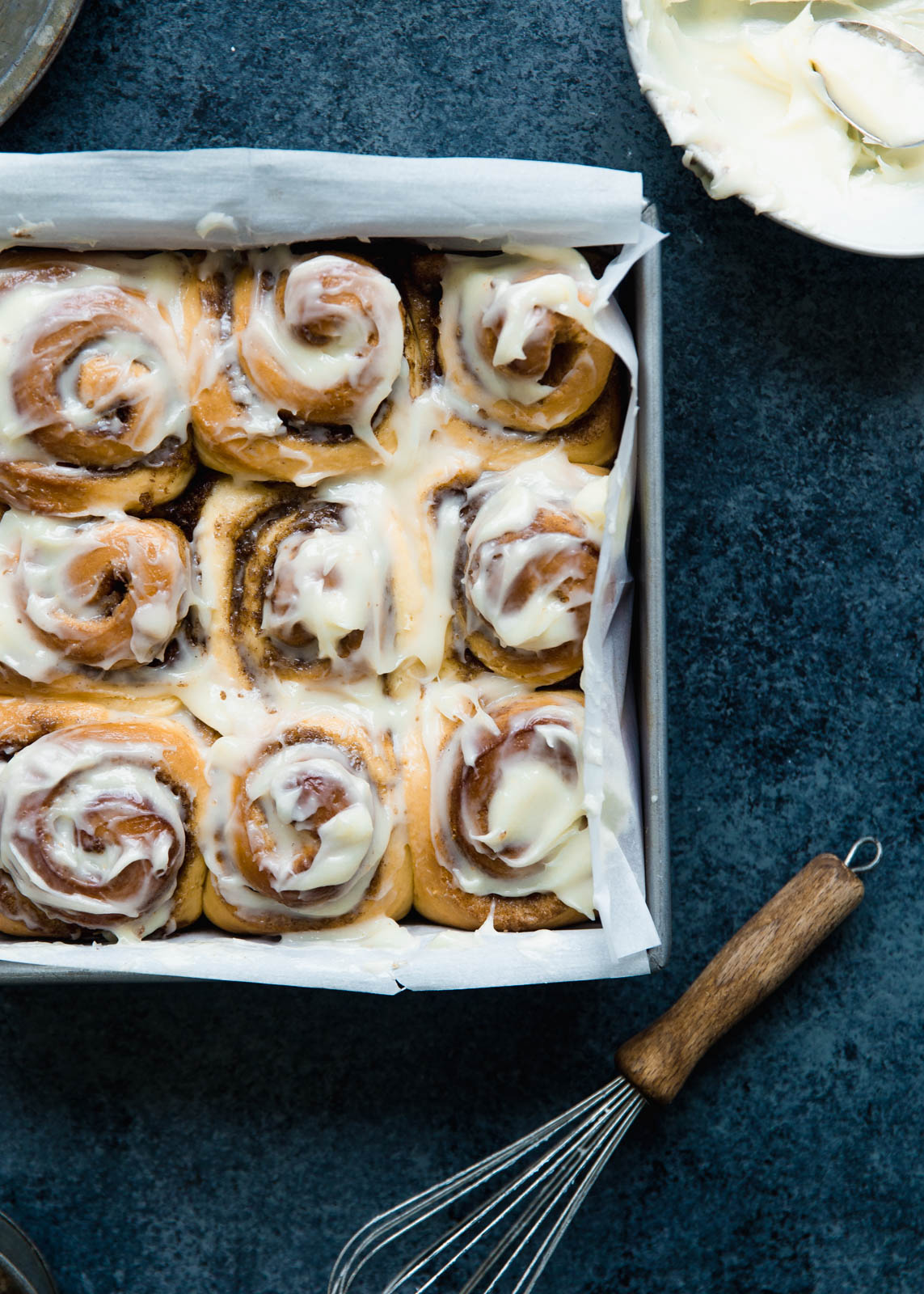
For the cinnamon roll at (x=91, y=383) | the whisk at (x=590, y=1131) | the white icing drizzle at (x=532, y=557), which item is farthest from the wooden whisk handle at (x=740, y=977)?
the cinnamon roll at (x=91, y=383)

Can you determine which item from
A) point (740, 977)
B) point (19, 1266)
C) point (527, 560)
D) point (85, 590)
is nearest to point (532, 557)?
point (527, 560)

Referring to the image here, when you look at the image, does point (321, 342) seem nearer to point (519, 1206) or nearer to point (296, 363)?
point (296, 363)

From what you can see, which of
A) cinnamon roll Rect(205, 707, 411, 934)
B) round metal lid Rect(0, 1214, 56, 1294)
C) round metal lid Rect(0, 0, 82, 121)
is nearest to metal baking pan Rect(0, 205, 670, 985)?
cinnamon roll Rect(205, 707, 411, 934)

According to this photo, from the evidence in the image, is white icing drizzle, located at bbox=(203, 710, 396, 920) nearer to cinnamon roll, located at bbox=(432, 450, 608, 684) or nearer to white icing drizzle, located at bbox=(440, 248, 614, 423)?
cinnamon roll, located at bbox=(432, 450, 608, 684)

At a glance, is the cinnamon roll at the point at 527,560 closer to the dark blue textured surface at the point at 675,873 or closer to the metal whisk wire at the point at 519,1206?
the dark blue textured surface at the point at 675,873

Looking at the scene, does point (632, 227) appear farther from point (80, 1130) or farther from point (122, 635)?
point (80, 1130)
